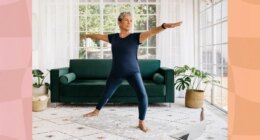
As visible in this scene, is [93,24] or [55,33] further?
[93,24]

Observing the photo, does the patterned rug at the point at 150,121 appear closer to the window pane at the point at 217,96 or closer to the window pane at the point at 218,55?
the window pane at the point at 217,96

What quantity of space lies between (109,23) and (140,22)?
647mm

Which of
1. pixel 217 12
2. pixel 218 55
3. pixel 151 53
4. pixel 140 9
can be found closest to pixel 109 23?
pixel 140 9

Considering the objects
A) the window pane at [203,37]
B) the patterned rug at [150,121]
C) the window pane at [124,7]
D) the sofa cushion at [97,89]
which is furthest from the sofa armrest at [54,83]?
the window pane at [203,37]

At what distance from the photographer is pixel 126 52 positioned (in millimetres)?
3297

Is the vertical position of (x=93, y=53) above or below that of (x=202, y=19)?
below

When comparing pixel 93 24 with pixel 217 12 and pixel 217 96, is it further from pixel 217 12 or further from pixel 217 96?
pixel 217 96

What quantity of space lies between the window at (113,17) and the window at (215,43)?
992mm
